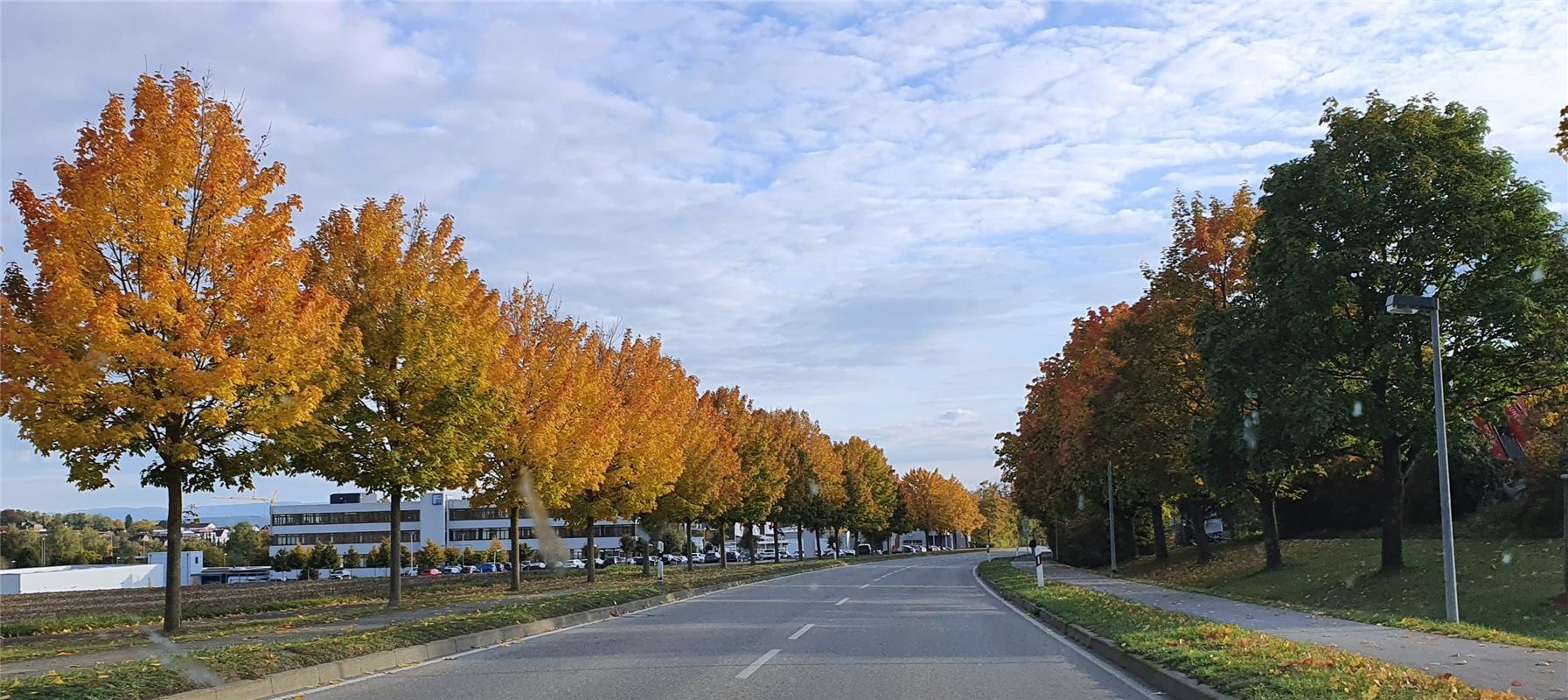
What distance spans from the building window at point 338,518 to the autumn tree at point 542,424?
9121 centimetres

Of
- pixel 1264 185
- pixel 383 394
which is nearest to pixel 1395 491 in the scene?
pixel 1264 185

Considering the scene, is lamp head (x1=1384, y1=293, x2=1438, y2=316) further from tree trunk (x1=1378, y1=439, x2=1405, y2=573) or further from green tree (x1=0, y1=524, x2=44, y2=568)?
green tree (x1=0, y1=524, x2=44, y2=568)

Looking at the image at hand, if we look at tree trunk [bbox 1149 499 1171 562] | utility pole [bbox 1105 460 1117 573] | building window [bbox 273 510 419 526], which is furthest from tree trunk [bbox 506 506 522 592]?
building window [bbox 273 510 419 526]

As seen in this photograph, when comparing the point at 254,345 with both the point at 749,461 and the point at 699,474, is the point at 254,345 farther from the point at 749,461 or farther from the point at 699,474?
the point at 749,461

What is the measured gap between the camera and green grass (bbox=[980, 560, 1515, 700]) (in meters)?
9.34

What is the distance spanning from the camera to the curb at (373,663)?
35.5 ft

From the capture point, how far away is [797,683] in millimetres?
11648

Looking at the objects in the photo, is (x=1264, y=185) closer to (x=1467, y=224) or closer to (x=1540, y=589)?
(x=1467, y=224)

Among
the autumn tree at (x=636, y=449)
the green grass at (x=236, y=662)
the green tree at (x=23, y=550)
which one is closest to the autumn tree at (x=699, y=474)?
the autumn tree at (x=636, y=449)

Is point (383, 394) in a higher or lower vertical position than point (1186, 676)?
higher

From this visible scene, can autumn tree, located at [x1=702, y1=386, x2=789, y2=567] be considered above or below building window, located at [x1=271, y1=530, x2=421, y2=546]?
above

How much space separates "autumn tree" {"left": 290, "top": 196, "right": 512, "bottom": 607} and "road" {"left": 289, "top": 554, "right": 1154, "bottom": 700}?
207 inches

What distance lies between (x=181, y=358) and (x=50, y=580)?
183 feet

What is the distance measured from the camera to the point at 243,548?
108 metres
